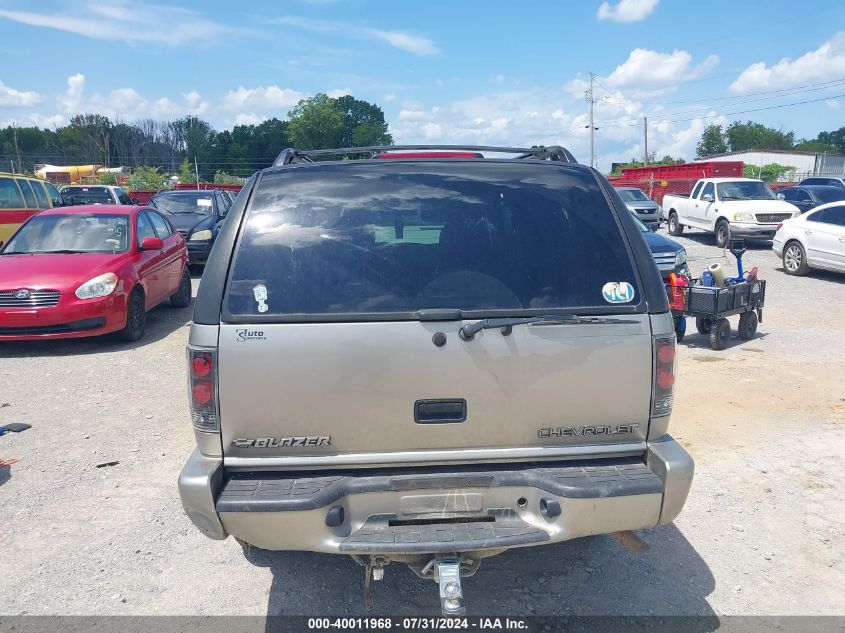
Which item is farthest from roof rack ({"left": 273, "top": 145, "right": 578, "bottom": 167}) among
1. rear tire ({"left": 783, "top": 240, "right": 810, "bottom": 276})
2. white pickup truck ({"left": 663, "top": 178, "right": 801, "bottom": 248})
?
white pickup truck ({"left": 663, "top": 178, "right": 801, "bottom": 248})

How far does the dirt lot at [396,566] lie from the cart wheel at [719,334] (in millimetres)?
1521

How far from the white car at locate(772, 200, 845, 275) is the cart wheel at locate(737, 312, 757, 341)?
5821 millimetres

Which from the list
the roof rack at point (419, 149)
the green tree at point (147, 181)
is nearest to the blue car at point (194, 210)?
the roof rack at point (419, 149)

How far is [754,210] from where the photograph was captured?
60.1ft

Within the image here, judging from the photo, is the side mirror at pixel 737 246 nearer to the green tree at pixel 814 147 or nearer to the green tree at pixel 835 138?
the green tree at pixel 814 147

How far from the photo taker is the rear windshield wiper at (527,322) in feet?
9.16

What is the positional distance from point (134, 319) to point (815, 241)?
12.9 m

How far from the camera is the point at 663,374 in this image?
2.92m

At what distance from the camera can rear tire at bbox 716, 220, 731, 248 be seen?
737 inches

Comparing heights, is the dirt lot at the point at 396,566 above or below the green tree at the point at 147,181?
below

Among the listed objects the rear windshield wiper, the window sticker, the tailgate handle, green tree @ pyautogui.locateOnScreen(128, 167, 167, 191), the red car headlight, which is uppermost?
green tree @ pyautogui.locateOnScreen(128, 167, 167, 191)

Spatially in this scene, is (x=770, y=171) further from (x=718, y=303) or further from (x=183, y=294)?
(x=183, y=294)

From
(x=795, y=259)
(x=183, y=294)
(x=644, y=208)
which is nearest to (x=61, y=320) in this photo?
(x=183, y=294)

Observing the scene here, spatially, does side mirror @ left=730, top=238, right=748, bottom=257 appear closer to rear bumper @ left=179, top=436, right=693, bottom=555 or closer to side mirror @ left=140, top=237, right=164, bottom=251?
rear bumper @ left=179, top=436, right=693, bottom=555
